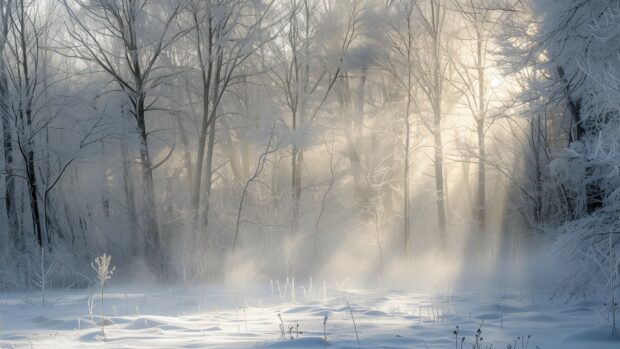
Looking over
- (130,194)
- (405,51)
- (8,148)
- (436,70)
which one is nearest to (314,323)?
(436,70)

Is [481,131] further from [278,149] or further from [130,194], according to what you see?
[130,194]

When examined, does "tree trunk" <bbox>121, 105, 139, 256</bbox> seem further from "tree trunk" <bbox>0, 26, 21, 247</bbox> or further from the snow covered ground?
the snow covered ground

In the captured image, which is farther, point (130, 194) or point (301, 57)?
point (130, 194)

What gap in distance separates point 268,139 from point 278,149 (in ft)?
1.36

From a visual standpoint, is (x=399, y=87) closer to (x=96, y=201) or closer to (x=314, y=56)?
(x=314, y=56)

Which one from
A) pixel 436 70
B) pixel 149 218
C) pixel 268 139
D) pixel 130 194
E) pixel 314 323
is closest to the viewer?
pixel 314 323

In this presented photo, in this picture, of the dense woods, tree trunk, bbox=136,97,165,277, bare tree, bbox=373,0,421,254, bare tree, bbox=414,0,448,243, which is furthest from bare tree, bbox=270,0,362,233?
tree trunk, bbox=136,97,165,277

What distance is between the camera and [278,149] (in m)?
18.0

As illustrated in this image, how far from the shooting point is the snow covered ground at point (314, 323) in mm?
5281

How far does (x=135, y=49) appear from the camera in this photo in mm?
14844

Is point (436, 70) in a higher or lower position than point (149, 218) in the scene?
higher

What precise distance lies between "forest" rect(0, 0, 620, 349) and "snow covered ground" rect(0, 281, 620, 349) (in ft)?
5.39

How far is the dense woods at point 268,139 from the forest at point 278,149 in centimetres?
8

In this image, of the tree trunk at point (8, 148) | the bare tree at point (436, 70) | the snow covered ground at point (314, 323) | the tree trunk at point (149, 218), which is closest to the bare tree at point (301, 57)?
the bare tree at point (436, 70)
